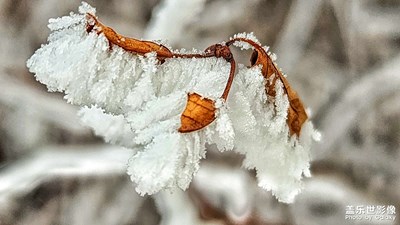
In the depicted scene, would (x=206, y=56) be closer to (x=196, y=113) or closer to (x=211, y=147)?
(x=196, y=113)

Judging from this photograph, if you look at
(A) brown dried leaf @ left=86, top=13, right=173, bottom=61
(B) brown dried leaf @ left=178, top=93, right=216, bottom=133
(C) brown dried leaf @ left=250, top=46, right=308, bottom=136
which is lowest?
(B) brown dried leaf @ left=178, top=93, right=216, bottom=133

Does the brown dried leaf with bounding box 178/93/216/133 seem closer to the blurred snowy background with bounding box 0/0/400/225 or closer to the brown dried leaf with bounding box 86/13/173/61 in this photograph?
the brown dried leaf with bounding box 86/13/173/61

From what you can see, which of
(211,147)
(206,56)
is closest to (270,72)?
(206,56)

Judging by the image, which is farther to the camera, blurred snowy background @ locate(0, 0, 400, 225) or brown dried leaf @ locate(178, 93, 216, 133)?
blurred snowy background @ locate(0, 0, 400, 225)

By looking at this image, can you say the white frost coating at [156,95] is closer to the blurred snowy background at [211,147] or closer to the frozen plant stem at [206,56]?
the frozen plant stem at [206,56]

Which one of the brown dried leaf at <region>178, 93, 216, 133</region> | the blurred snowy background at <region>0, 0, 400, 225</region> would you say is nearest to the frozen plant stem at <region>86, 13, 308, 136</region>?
the brown dried leaf at <region>178, 93, 216, 133</region>

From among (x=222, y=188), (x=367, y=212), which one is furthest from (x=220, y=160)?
(x=367, y=212)

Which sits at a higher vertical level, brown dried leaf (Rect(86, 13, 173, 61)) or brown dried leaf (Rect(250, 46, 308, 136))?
brown dried leaf (Rect(250, 46, 308, 136))
